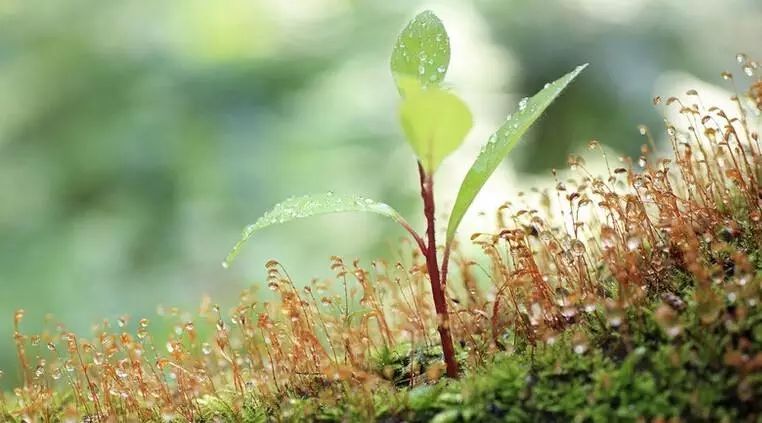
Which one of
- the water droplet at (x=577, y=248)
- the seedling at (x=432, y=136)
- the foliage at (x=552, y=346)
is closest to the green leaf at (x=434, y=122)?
the seedling at (x=432, y=136)

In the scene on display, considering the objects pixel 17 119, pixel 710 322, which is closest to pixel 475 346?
pixel 710 322

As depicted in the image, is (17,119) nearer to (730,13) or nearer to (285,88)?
(285,88)

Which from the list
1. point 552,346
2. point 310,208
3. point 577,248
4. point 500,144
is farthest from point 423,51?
point 552,346

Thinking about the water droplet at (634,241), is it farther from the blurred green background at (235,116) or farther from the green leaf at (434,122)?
the blurred green background at (235,116)

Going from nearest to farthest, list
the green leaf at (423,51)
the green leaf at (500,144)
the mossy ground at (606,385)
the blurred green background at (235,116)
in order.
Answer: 1. the mossy ground at (606,385)
2. the green leaf at (500,144)
3. the green leaf at (423,51)
4. the blurred green background at (235,116)

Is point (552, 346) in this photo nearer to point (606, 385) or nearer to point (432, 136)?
point (606, 385)

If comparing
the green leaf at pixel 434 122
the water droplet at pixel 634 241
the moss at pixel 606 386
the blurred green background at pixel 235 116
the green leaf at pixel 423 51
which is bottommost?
the moss at pixel 606 386

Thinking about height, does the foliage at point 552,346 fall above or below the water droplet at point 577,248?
below
